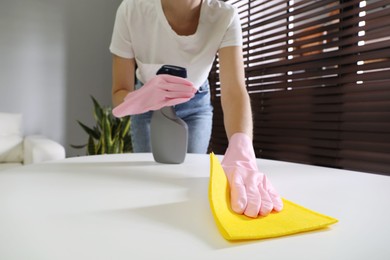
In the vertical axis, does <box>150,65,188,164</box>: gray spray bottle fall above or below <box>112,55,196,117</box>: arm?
below

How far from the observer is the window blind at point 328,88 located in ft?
3.67

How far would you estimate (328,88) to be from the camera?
1.33 meters

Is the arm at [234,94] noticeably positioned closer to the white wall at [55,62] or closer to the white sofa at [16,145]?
the white sofa at [16,145]

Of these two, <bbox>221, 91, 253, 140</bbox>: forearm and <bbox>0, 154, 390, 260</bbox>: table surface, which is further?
<bbox>221, 91, 253, 140</bbox>: forearm

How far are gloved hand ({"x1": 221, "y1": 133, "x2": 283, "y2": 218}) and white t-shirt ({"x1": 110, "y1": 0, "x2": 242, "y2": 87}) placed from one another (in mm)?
458

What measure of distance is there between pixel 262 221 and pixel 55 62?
2817 mm

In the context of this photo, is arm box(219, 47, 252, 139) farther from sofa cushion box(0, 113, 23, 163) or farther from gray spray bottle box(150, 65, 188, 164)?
sofa cushion box(0, 113, 23, 163)

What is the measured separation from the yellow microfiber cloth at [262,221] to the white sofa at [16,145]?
180 centimetres

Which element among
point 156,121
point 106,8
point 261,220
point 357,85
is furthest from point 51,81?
point 261,220

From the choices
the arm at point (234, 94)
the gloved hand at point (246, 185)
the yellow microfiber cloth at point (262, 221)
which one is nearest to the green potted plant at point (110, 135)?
the arm at point (234, 94)

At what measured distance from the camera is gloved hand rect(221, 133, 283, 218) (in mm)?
432

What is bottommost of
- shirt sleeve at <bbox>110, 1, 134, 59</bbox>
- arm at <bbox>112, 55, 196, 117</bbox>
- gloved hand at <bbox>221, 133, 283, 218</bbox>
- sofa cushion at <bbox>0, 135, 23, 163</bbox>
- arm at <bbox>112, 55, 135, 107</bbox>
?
sofa cushion at <bbox>0, 135, 23, 163</bbox>

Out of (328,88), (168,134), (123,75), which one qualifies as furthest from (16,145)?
(328,88)

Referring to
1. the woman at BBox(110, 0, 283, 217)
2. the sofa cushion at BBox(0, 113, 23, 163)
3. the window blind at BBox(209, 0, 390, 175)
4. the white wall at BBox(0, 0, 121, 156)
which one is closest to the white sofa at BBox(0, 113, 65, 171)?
the sofa cushion at BBox(0, 113, 23, 163)
